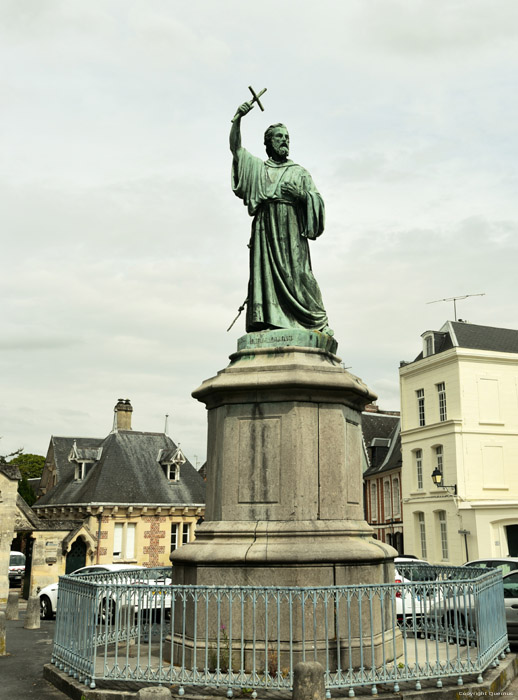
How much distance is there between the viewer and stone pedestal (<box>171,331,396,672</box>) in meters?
7.84

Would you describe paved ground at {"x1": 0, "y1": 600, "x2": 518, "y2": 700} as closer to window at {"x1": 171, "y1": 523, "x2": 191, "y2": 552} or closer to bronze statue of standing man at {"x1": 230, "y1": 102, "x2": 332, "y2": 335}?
bronze statue of standing man at {"x1": 230, "y1": 102, "x2": 332, "y2": 335}

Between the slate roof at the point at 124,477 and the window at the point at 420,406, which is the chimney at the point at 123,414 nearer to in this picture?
the slate roof at the point at 124,477

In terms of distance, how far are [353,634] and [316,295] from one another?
4.45m

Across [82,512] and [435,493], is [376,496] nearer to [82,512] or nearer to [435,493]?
[435,493]

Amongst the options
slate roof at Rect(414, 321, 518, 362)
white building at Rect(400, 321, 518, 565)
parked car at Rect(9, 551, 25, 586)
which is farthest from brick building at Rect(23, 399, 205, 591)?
slate roof at Rect(414, 321, 518, 362)

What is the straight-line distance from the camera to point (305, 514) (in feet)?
27.0

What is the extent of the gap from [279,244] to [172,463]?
29933mm

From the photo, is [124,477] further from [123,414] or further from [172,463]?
[123,414]

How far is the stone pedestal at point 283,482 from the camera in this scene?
7836mm

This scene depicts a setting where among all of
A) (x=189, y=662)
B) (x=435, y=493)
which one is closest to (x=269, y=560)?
(x=189, y=662)

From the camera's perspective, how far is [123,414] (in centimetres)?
4138

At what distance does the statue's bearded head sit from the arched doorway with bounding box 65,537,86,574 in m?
25.5

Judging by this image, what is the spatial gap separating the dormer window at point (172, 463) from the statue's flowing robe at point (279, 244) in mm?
29443

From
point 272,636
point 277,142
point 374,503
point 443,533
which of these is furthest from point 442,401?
point 272,636
